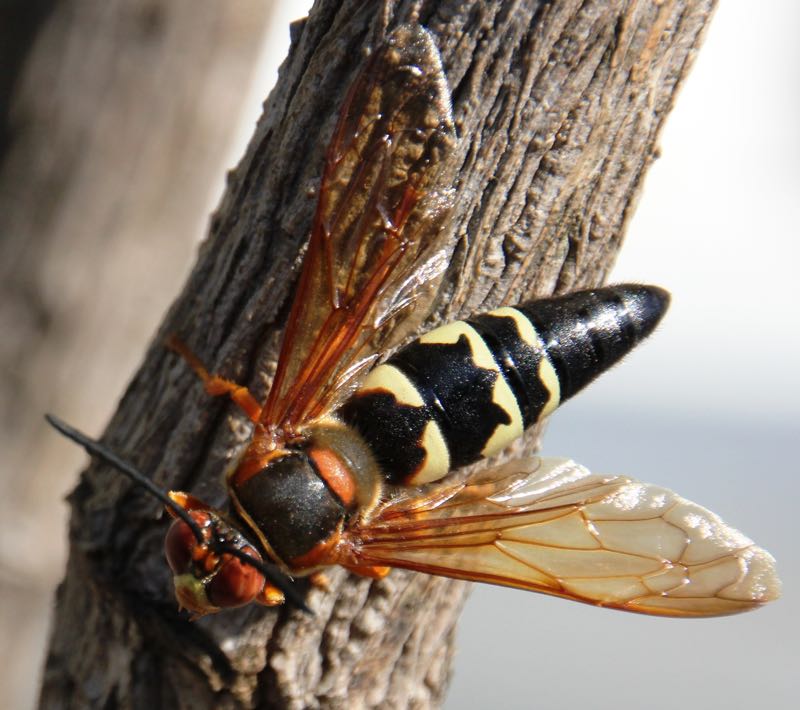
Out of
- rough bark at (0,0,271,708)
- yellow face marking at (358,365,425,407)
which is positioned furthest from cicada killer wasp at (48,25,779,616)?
rough bark at (0,0,271,708)

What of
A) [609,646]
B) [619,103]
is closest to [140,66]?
[619,103]

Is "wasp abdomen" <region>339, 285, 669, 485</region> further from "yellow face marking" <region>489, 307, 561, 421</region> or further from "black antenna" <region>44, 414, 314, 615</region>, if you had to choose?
"black antenna" <region>44, 414, 314, 615</region>

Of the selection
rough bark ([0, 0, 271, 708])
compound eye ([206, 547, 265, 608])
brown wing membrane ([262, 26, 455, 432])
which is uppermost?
rough bark ([0, 0, 271, 708])

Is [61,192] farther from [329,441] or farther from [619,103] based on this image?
[619,103]

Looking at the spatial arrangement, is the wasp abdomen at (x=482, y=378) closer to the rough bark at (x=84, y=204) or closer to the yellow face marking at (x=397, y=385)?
the yellow face marking at (x=397, y=385)

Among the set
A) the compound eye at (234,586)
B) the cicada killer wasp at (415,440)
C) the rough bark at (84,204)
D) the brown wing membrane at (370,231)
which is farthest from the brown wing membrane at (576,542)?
the rough bark at (84,204)

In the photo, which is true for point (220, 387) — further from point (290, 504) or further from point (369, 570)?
point (369, 570)

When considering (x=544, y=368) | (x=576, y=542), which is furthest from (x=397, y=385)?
(x=576, y=542)
